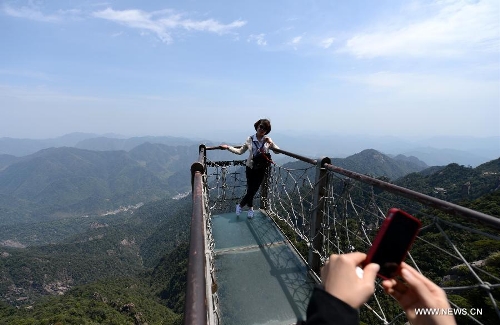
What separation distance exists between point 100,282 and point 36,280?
42202mm

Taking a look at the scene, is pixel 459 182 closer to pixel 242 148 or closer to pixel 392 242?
pixel 242 148

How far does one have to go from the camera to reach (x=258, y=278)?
405 centimetres

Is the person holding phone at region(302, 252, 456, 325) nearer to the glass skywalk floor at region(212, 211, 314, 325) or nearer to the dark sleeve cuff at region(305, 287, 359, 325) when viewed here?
the dark sleeve cuff at region(305, 287, 359, 325)

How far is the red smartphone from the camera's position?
119 centimetres

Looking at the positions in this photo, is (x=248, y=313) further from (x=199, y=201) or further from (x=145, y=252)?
(x=145, y=252)

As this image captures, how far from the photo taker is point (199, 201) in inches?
99.8

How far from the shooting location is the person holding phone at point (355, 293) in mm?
895

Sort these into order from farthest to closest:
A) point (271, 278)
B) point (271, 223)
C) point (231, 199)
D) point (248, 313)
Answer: point (231, 199) → point (271, 223) → point (271, 278) → point (248, 313)

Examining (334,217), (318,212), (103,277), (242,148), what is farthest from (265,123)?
(103,277)

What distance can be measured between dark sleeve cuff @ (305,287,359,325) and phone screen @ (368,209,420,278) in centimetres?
37

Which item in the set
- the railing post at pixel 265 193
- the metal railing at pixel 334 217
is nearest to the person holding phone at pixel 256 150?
the metal railing at pixel 334 217

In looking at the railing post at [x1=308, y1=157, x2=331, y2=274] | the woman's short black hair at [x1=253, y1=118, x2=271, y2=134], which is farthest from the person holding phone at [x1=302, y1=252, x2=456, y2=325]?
the woman's short black hair at [x1=253, y1=118, x2=271, y2=134]

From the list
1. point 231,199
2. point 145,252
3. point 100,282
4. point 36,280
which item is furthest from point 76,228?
point 231,199

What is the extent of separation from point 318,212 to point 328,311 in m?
3.21
